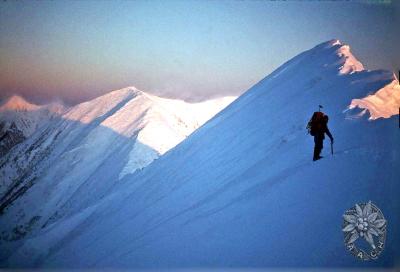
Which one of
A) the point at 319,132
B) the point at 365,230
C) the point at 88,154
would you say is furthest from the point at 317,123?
the point at 88,154

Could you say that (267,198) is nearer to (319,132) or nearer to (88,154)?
(319,132)

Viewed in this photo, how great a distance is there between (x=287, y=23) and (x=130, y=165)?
9.59 metres

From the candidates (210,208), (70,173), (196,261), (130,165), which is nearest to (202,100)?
(210,208)

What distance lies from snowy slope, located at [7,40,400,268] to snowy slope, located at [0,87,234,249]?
6.10ft

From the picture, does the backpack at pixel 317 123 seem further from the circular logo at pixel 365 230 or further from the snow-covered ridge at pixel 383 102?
the circular logo at pixel 365 230

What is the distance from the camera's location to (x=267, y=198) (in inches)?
281

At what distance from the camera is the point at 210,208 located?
7641 mm

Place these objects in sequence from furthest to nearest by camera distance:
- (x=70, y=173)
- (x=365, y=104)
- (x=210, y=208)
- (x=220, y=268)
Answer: (x=70, y=173) → (x=365, y=104) → (x=210, y=208) → (x=220, y=268)

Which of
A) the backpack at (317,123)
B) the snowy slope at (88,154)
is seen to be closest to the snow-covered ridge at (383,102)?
the backpack at (317,123)

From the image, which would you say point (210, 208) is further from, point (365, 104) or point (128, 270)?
point (365, 104)

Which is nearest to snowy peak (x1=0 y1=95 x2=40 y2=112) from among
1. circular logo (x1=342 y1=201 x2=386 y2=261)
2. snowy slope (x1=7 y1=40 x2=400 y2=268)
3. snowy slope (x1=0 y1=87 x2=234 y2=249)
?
snowy slope (x1=0 y1=87 x2=234 y2=249)

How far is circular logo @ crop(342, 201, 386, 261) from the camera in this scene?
23.3ft

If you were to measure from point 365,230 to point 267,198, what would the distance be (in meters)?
2.20

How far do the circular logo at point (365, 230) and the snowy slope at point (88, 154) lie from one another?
5.47 meters
